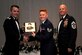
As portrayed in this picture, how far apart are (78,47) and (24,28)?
1266 millimetres

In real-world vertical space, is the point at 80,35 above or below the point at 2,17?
below

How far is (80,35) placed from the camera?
5000 millimetres

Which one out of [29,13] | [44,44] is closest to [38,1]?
[29,13]

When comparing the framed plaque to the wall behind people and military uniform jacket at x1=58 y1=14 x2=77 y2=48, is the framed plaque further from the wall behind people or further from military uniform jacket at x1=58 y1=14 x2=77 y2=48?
military uniform jacket at x1=58 y1=14 x2=77 y2=48

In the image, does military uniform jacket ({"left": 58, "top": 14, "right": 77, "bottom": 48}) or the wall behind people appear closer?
military uniform jacket ({"left": 58, "top": 14, "right": 77, "bottom": 48})

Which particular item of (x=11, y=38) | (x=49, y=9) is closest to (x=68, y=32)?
(x=11, y=38)

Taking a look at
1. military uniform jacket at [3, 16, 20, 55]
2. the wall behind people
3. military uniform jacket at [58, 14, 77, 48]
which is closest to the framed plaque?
the wall behind people

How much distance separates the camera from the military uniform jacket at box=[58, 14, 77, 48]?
381cm

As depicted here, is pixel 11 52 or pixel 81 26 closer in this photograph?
pixel 11 52

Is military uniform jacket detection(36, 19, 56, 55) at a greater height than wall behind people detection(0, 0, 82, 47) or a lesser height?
lesser

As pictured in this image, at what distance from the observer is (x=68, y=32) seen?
388 cm

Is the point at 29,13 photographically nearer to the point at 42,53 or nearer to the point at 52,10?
the point at 52,10

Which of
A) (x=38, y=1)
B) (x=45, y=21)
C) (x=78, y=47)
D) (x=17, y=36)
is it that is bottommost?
(x=78, y=47)

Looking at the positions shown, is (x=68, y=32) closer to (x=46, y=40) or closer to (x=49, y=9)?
(x=46, y=40)
